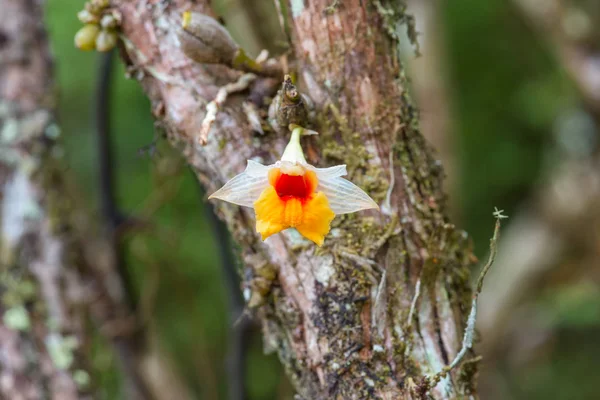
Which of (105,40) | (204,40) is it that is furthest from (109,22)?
(204,40)

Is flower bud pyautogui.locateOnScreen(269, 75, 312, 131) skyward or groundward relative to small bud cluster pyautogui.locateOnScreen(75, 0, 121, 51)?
groundward

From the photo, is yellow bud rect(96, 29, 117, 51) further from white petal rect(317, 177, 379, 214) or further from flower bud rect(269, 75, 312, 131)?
white petal rect(317, 177, 379, 214)

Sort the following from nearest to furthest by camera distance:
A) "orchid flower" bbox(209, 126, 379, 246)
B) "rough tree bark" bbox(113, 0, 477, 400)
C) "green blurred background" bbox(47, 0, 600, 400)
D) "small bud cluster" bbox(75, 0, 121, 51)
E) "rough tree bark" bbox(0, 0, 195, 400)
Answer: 1. "orchid flower" bbox(209, 126, 379, 246)
2. "rough tree bark" bbox(113, 0, 477, 400)
3. "small bud cluster" bbox(75, 0, 121, 51)
4. "rough tree bark" bbox(0, 0, 195, 400)
5. "green blurred background" bbox(47, 0, 600, 400)

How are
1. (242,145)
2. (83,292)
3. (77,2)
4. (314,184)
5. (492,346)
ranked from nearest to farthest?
(314,184) → (242,145) → (83,292) → (77,2) → (492,346)

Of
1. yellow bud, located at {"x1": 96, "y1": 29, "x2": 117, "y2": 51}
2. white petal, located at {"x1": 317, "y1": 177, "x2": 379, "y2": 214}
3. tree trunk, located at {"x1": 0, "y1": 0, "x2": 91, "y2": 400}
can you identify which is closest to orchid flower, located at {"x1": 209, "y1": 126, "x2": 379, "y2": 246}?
white petal, located at {"x1": 317, "y1": 177, "x2": 379, "y2": 214}

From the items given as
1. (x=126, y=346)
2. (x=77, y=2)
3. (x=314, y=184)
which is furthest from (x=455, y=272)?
(x=77, y=2)

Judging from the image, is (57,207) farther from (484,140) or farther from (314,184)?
(484,140)

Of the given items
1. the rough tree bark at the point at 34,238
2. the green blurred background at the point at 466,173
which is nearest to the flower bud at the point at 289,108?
the rough tree bark at the point at 34,238
